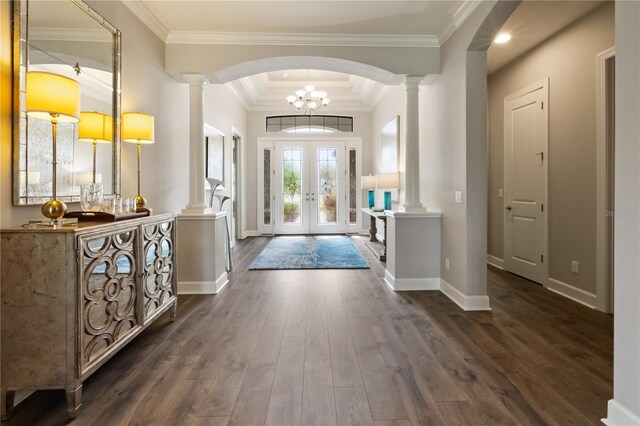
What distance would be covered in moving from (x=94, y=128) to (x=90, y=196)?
0.60 meters

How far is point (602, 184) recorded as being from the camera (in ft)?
10.5

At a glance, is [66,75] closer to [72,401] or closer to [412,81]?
[72,401]

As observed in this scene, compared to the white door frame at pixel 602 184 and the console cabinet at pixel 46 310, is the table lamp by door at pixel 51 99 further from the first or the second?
the white door frame at pixel 602 184

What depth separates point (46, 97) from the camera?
174cm

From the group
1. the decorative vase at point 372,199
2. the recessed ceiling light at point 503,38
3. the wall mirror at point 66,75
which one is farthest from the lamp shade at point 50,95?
the decorative vase at point 372,199

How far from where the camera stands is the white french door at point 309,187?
8.08 meters

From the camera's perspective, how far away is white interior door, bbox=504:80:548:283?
3.98 meters

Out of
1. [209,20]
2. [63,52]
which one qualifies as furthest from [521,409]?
[209,20]

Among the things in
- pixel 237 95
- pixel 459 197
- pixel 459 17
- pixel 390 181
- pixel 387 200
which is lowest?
pixel 459 197

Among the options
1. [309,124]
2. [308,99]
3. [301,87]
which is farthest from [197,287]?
[309,124]

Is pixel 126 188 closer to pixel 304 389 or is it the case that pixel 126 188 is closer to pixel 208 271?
pixel 208 271

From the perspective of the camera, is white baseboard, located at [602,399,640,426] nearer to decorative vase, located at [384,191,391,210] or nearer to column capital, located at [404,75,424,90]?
column capital, located at [404,75,424,90]

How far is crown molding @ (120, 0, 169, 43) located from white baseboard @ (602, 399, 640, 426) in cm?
431

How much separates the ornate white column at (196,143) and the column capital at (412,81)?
236 cm
